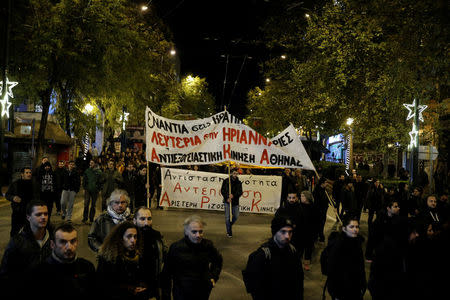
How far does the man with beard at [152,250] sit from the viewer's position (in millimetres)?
4160

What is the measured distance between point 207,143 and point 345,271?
6269 mm

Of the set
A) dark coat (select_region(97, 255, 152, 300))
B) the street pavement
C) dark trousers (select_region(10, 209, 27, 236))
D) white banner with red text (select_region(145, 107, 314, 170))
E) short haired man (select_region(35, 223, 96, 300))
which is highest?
white banner with red text (select_region(145, 107, 314, 170))

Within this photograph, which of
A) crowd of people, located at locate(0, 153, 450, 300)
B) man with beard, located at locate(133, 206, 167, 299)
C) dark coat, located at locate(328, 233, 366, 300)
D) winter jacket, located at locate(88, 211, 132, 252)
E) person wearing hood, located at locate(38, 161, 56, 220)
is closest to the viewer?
crowd of people, located at locate(0, 153, 450, 300)

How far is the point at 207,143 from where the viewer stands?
10438mm

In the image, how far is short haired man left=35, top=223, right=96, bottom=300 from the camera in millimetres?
3006

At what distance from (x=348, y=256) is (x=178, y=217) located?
9.19 metres

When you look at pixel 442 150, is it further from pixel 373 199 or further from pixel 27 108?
pixel 27 108

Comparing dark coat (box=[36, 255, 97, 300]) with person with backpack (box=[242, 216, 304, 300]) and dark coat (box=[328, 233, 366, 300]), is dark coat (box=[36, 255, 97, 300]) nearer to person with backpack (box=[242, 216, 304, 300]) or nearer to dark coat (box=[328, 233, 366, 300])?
person with backpack (box=[242, 216, 304, 300])

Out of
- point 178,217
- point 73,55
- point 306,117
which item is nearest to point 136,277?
point 178,217

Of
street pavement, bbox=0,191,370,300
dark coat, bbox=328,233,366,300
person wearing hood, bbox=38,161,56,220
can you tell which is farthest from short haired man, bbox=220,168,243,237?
dark coat, bbox=328,233,366,300

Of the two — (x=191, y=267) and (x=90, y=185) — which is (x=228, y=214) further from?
(x=191, y=267)

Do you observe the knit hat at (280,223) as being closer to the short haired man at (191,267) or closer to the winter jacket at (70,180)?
A: the short haired man at (191,267)

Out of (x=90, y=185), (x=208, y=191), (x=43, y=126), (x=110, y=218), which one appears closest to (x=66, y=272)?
(x=110, y=218)

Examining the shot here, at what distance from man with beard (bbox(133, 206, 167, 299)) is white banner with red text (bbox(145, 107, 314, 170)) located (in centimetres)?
554
